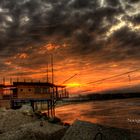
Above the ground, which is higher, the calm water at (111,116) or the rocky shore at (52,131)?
the rocky shore at (52,131)

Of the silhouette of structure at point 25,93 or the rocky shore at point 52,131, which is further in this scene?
the silhouette of structure at point 25,93

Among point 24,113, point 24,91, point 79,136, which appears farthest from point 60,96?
point 79,136

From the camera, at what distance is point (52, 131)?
74.7 ft

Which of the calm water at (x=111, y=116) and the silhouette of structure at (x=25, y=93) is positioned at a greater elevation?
the silhouette of structure at (x=25, y=93)

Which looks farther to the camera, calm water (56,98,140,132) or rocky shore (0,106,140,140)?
calm water (56,98,140,132)

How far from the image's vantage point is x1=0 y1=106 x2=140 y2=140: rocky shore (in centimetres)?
1443

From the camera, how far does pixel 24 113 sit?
1451 inches

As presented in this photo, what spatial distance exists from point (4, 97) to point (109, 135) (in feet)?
140

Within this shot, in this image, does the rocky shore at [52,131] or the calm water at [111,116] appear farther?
the calm water at [111,116]

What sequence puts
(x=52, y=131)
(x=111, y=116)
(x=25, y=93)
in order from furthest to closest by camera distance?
(x=111, y=116), (x=25, y=93), (x=52, y=131)

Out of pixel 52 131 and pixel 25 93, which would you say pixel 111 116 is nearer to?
pixel 25 93

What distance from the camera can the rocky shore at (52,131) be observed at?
14.4 metres

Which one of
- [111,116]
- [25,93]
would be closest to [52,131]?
[25,93]

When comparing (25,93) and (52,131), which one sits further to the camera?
(25,93)
